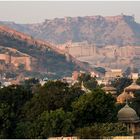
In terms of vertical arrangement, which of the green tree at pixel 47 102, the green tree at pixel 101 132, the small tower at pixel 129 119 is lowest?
the green tree at pixel 101 132

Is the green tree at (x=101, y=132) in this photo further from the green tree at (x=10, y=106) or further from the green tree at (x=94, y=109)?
the green tree at (x=10, y=106)

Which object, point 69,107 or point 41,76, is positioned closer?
point 69,107

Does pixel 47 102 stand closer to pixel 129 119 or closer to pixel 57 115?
pixel 57 115

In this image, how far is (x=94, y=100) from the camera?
3381 centimetres

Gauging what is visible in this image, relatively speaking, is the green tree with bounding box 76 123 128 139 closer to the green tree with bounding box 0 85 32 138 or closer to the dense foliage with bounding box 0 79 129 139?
the dense foliage with bounding box 0 79 129 139

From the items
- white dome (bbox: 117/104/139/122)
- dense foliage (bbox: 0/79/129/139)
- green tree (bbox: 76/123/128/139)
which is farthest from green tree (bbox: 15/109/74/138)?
white dome (bbox: 117/104/139/122)

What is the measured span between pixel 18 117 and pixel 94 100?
3555 millimetres

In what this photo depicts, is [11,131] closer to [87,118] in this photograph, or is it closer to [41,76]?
[87,118]

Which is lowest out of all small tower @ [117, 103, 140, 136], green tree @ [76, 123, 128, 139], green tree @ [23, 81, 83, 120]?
green tree @ [76, 123, 128, 139]

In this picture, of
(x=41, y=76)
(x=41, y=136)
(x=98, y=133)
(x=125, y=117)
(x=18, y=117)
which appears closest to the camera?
(x=98, y=133)

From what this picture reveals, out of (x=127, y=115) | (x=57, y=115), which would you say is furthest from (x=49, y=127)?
(x=127, y=115)

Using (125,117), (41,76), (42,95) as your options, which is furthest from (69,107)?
(41,76)

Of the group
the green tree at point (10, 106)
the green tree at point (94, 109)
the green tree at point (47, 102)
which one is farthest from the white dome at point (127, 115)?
the green tree at point (10, 106)

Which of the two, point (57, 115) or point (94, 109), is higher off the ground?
point (94, 109)
